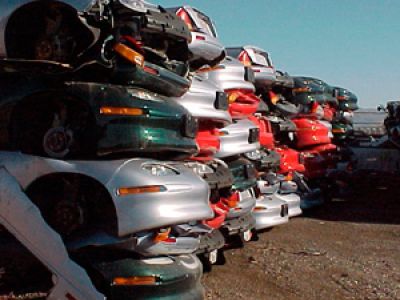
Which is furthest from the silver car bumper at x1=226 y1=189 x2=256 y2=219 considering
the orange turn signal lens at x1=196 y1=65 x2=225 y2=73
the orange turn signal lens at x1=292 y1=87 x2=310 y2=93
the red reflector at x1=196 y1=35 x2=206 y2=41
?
the orange turn signal lens at x1=292 y1=87 x2=310 y2=93

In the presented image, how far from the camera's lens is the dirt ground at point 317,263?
22.3ft

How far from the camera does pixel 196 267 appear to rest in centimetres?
540

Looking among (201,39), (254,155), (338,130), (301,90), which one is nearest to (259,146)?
(254,155)

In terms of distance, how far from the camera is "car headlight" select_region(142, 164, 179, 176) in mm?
4953

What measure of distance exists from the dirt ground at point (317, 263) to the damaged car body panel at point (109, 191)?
174 centimetres

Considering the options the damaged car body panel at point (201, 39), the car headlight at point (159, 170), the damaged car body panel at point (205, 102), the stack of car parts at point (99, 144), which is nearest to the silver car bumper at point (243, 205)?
the damaged car body panel at point (205, 102)

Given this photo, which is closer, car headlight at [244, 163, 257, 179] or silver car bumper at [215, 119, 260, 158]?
silver car bumper at [215, 119, 260, 158]

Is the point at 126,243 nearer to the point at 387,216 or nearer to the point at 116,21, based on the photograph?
the point at 116,21

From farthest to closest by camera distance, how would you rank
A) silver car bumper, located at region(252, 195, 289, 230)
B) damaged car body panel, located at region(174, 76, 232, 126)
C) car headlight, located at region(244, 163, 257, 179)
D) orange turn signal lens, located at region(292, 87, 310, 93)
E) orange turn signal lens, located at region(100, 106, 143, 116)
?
orange turn signal lens, located at region(292, 87, 310, 93) < silver car bumper, located at region(252, 195, 289, 230) < car headlight, located at region(244, 163, 257, 179) < damaged car body panel, located at region(174, 76, 232, 126) < orange turn signal lens, located at region(100, 106, 143, 116)

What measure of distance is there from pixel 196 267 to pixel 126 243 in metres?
0.79

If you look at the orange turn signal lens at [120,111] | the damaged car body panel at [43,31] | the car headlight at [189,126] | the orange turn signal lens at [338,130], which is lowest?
the orange turn signal lens at [338,130]

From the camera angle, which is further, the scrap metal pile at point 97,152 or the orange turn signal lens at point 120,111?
the orange turn signal lens at point 120,111

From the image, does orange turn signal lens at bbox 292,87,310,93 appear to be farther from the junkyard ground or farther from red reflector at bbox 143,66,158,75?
red reflector at bbox 143,66,158,75

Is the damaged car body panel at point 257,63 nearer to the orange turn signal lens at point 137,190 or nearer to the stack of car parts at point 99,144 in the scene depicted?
the stack of car parts at point 99,144
